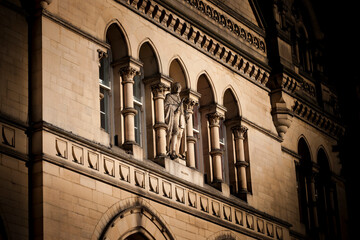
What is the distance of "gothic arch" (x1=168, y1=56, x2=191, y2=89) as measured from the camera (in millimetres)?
25953

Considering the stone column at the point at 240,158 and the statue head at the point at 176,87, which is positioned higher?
the statue head at the point at 176,87

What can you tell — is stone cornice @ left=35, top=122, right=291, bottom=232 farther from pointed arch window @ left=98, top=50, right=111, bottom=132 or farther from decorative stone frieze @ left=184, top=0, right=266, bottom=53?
decorative stone frieze @ left=184, top=0, right=266, bottom=53

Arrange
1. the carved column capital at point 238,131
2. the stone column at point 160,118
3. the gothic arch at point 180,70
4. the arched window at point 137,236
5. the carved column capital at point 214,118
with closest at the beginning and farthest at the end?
the arched window at point 137,236, the stone column at point 160,118, the gothic arch at point 180,70, the carved column capital at point 214,118, the carved column capital at point 238,131

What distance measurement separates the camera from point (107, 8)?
925 inches

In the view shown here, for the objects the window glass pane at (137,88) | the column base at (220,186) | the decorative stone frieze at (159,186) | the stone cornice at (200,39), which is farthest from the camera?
the column base at (220,186)

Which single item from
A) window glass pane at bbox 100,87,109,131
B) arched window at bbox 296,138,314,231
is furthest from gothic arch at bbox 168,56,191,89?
arched window at bbox 296,138,314,231

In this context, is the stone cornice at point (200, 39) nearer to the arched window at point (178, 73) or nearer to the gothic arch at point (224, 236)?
the arched window at point (178, 73)

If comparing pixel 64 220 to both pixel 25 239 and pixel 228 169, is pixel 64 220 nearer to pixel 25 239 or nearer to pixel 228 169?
pixel 25 239

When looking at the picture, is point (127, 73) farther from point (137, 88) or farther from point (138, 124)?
point (138, 124)

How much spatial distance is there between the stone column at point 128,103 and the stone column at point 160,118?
1091mm

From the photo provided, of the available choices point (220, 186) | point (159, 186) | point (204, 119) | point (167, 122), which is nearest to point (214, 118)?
point (204, 119)

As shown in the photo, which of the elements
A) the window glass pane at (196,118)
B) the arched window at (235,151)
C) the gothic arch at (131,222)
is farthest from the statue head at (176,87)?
the gothic arch at (131,222)

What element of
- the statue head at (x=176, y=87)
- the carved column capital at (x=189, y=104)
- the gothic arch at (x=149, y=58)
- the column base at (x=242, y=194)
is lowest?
the column base at (x=242, y=194)

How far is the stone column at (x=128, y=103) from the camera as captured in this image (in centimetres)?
2320
